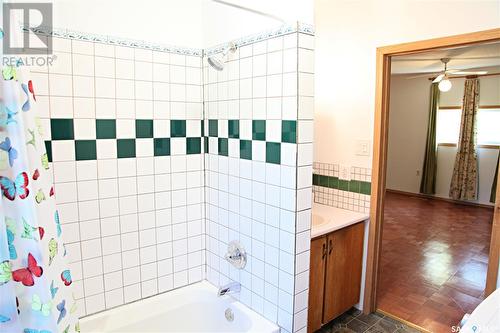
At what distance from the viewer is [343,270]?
8.09 ft

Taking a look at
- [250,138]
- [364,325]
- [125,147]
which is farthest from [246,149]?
[364,325]

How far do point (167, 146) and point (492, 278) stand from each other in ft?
7.36

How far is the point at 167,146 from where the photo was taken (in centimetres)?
203

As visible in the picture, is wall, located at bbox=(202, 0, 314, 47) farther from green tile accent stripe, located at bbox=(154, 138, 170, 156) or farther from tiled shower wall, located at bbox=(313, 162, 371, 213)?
tiled shower wall, located at bbox=(313, 162, 371, 213)

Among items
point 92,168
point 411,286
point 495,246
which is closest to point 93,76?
point 92,168

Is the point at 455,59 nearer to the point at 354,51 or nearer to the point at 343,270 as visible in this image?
the point at 354,51

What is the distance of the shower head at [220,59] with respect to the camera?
1836 millimetres

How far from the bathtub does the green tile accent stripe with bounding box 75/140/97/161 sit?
90 centimetres

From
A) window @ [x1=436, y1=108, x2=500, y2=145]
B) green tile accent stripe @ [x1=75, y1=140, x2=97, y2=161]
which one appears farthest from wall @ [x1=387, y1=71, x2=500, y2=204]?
green tile accent stripe @ [x1=75, y1=140, x2=97, y2=161]

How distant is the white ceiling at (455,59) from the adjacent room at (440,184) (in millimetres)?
15

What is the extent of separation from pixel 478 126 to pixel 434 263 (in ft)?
12.2

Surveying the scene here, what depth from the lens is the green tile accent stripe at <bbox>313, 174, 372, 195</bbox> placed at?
262 cm

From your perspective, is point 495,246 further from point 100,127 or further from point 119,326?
point 100,127

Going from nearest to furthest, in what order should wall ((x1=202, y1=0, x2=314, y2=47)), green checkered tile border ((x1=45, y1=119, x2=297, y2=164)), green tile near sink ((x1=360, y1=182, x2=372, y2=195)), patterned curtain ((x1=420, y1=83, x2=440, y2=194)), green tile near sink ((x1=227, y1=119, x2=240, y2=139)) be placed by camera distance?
1. wall ((x1=202, y1=0, x2=314, y2=47))
2. green checkered tile border ((x1=45, y1=119, x2=297, y2=164))
3. green tile near sink ((x1=227, y1=119, x2=240, y2=139))
4. green tile near sink ((x1=360, y1=182, x2=372, y2=195))
5. patterned curtain ((x1=420, y1=83, x2=440, y2=194))
